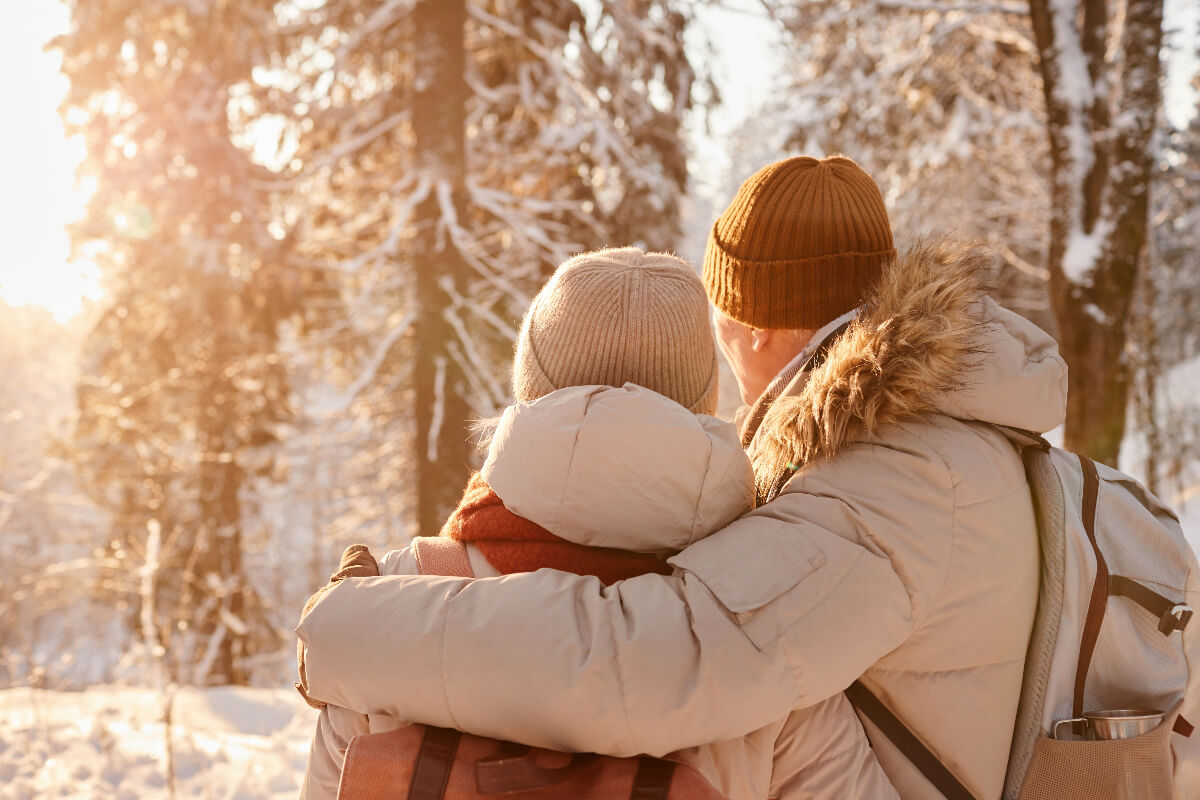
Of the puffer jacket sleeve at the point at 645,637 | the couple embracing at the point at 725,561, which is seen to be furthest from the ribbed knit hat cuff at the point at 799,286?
the puffer jacket sleeve at the point at 645,637

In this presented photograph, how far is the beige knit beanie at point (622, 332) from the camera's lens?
1669 mm

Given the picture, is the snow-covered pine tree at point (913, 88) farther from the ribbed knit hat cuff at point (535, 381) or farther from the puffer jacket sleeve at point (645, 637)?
the puffer jacket sleeve at point (645, 637)

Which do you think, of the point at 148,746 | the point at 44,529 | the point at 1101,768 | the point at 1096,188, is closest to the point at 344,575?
the point at 1101,768

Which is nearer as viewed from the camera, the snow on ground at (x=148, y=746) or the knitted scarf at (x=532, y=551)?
the knitted scarf at (x=532, y=551)

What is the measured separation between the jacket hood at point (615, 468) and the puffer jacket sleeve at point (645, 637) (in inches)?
3.5

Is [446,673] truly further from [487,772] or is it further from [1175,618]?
[1175,618]

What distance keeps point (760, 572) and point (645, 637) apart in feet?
0.77

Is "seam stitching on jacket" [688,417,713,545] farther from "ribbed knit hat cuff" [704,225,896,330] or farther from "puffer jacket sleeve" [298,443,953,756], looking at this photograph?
"ribbed knit hat cuff" [704,225,896,330]

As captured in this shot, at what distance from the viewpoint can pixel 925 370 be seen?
165 cm

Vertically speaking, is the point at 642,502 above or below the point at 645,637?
above

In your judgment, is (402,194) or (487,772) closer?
(487,772)

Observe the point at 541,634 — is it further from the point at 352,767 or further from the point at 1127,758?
the point at 1127,758

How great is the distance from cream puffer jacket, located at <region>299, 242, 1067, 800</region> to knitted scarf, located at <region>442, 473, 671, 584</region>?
111 mm

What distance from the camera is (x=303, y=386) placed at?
1109cm
